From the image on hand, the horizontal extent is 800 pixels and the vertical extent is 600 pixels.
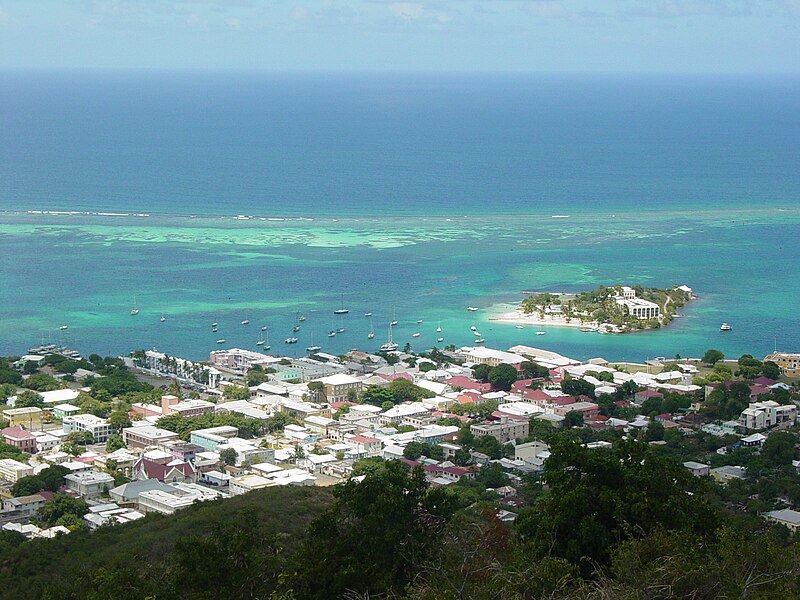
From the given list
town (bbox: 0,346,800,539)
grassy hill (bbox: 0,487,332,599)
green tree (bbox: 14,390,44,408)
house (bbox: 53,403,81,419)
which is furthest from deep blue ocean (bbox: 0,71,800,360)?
grassy hill (bbox: 0,487,332,599)

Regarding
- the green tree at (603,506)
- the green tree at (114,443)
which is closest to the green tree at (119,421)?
the green tree at (114,443)

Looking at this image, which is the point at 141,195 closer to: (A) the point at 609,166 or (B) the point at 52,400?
(A) the point at 609,166

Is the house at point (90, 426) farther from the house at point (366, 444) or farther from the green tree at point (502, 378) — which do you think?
the green tree at point (502, 378)

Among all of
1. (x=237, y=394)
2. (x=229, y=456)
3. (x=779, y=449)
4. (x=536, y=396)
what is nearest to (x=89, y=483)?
(x=229, y=456)

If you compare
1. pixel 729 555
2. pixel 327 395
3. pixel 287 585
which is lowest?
pixel 327 395

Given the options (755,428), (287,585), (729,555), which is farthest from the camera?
(755,428)

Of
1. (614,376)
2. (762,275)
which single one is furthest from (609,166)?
(614,376)

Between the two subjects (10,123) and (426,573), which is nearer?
(426,573)
